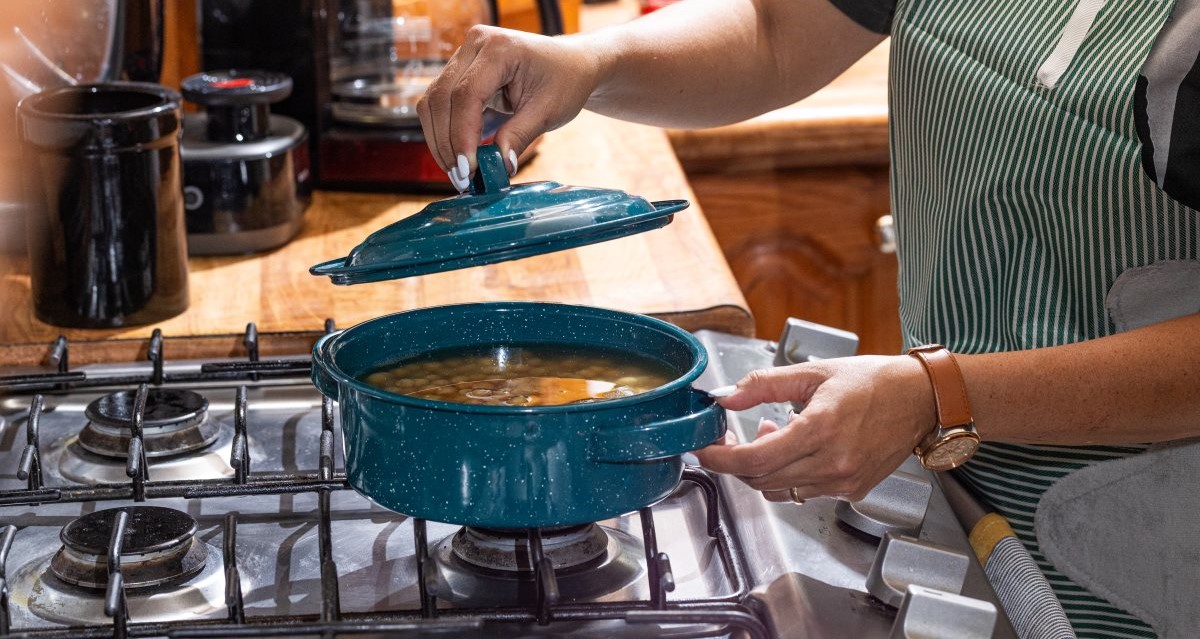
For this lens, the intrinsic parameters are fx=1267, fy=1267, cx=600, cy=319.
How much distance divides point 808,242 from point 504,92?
4.17ft

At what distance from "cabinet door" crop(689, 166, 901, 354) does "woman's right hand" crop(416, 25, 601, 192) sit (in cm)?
114

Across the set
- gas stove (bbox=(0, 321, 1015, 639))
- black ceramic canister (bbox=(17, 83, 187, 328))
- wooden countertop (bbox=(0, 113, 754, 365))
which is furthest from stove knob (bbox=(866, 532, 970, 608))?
black ceramic canister (bbox=(17, 83, 187, 328))

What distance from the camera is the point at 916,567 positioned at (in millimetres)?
673

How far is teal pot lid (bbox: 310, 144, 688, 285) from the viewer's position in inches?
25.5

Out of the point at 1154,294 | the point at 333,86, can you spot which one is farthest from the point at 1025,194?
the point at 333,86

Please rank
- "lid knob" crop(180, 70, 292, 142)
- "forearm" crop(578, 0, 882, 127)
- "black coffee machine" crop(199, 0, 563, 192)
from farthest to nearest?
"black coffee machine" crop(199, 0, 563, 192) < "lid knob" crop(180, 70, 292, 142) < "forearm" crop(578, 0, 882, 127)

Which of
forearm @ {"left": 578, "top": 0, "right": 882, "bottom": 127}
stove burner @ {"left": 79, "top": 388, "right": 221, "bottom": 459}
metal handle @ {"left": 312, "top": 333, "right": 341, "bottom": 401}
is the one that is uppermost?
forearm @ {"left": 578, "top": 0, "right": 882, "bottom": 127}

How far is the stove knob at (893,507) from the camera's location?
757 mm

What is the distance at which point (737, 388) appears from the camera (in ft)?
2.29

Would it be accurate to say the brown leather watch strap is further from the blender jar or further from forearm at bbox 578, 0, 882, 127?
the blender jar

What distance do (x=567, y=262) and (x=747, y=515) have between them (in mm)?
568

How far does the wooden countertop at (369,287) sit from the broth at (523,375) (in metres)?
0.34

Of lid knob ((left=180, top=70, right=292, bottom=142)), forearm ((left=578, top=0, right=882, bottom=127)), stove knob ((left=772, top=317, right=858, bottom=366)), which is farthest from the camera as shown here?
lid knob ((left=180, top=70, right=292, bottom=142))

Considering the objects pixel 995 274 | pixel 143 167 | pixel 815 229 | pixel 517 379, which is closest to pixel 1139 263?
pixel 995 274
